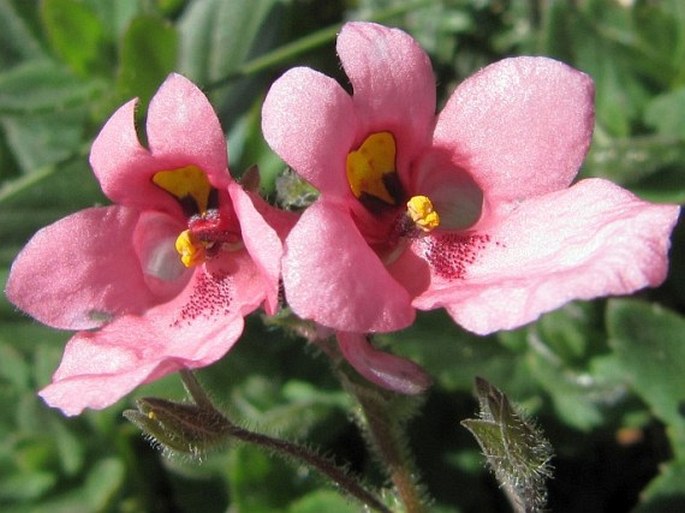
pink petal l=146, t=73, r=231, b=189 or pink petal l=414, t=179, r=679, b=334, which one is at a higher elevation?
pink petal l=146, t=73, r=231, b=189

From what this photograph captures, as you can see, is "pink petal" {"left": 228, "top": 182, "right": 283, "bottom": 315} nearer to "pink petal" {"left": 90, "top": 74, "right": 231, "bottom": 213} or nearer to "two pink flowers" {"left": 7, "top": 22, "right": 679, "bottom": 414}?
"two pink flowers" {"left": 7, "top": 22, "right": 679, "bottom": 414}

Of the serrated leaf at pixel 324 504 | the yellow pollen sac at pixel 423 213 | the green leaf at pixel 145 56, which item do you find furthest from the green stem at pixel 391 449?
the green leaf at pixel 145 56

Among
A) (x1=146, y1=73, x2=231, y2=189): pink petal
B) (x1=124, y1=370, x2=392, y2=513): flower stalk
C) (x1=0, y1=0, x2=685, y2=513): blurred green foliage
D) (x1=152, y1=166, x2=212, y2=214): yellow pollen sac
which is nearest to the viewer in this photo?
(x1=146, y1=73, x2=231, y2=189): pink petal

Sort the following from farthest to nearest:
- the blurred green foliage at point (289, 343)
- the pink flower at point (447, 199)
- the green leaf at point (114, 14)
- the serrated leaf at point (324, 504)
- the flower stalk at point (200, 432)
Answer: the green leaf at point (114, 14), the blurred green foliage at point (289, 343), the serrated leaf at point (324, 504), the flower stalk at point (200, 432), the pink flower at point (447, 199)

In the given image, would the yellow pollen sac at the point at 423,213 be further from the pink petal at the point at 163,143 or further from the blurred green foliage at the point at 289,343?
the blurred green foliage at the point at 289,343

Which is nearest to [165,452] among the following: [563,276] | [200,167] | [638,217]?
[200,167]

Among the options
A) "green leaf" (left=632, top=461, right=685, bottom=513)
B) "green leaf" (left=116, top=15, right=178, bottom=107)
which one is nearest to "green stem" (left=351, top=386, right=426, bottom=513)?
"green leaf" (left=632, top=461, right=685, bottom=513)

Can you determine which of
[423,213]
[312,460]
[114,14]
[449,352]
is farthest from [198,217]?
[114,14]
